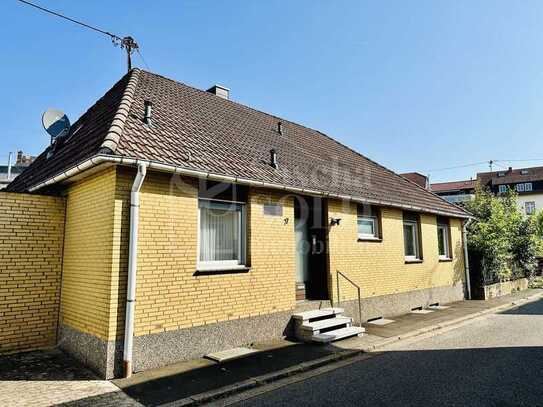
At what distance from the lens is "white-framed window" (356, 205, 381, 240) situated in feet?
33.6

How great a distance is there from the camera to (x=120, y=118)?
267 inches

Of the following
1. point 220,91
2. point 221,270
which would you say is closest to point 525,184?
point 220,91

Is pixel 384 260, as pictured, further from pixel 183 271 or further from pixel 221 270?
pixel 183 271

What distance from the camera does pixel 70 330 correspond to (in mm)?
6488

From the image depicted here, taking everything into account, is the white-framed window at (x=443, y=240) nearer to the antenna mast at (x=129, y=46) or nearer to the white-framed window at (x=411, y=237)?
the white-framed window at (x=411, y=237)

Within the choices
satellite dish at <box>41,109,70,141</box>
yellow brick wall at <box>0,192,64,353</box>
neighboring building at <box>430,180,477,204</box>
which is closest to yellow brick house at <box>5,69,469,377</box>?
Answer: yellow brick wall at <box>0,192,64,353</box>

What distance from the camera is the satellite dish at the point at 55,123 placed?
358 inches

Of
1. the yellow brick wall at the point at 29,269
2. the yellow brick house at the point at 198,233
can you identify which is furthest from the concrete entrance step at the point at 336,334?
the yellow brick wall at the point at 29,269

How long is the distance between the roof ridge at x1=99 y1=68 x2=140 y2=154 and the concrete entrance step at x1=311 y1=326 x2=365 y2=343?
5256 millimetres

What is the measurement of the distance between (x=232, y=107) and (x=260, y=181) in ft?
18.3

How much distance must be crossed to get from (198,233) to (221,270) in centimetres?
82

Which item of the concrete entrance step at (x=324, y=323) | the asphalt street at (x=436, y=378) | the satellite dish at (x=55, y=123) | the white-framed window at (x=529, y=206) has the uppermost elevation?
the white-framed window at (x=529, y=206)

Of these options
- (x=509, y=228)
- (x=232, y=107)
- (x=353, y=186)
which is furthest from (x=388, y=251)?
(x=509, y=228)

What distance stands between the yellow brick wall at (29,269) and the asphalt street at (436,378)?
456 centimetres
